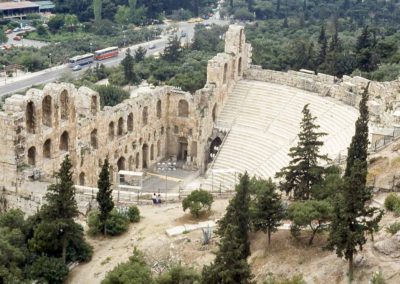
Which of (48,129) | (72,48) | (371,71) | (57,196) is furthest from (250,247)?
(72,48)

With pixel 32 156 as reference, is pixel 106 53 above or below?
below

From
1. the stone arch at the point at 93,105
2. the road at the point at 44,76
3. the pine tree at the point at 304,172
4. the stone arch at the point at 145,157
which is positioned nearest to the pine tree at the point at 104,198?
the pine tree at the point at 304,172

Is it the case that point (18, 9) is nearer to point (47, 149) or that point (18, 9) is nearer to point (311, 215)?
point (47, 149)

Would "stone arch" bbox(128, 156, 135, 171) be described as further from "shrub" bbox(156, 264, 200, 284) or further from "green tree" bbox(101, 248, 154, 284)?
"shrub" bbox(156, 264, 200, 284)

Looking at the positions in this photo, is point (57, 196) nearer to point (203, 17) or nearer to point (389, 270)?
point (389, 270)

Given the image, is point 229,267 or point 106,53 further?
point 106,53

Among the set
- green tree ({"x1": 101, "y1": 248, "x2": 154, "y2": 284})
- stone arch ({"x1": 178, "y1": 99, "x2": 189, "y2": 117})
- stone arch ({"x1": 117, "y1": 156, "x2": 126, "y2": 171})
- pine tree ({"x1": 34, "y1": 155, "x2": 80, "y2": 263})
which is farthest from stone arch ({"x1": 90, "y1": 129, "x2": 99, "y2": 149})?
green tree ({"x1": 101, "y1": 248, "x2": 154, "y2": 284})

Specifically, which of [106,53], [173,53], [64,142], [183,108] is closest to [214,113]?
[183,108]
